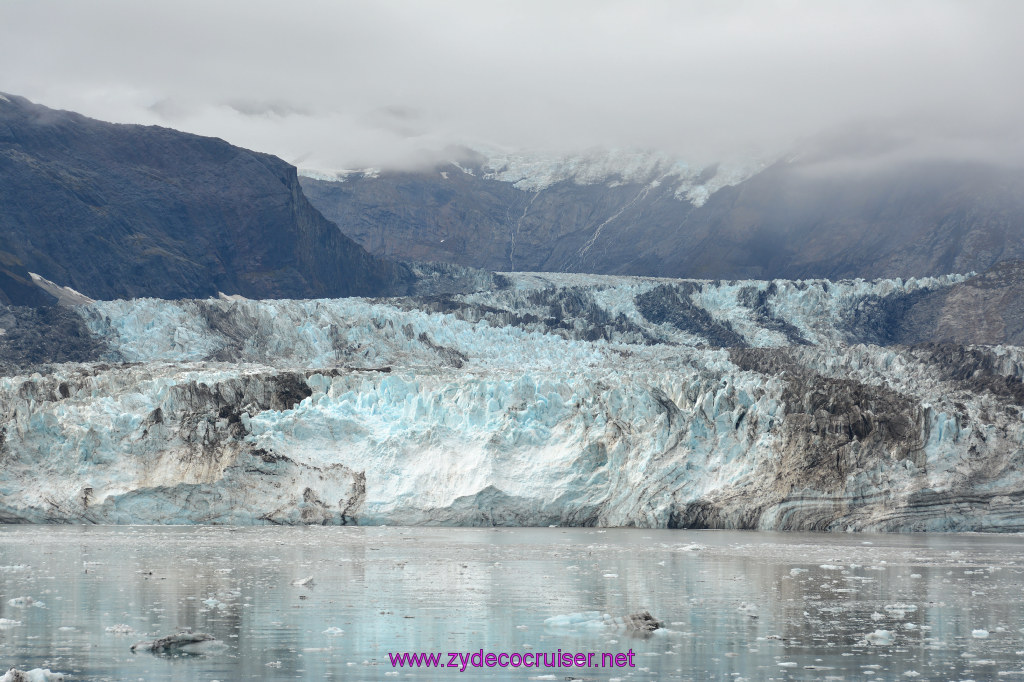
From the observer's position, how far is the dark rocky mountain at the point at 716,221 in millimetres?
138125

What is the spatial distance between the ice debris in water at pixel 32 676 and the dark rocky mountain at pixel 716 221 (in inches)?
4942

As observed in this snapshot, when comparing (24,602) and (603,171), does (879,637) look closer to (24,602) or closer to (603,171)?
(24,602)

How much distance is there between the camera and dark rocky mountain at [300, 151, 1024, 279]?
138125 mm

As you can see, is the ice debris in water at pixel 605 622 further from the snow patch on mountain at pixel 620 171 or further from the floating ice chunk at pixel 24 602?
the snow patch on mountain at pixel 620 171

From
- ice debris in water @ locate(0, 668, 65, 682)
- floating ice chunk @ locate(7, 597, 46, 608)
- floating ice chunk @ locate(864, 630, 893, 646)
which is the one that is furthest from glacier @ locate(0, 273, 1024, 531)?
ice debris in water @ locate(0, 668, 65, 682)

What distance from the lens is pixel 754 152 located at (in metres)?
173

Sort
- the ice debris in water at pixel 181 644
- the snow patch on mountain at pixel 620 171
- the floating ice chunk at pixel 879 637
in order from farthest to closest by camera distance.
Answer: the snow patch on mountain at pixel 620 171
the floating ice chunk at pixel 879 637
the ice debris in water at pixel 181 644

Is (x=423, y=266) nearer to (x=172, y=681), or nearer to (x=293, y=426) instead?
(x=293, y=426)

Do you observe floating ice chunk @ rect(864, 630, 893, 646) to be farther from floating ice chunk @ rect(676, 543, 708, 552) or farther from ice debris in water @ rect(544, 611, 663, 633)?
floating ice chunk @ rect(676, 543, 708, 552)

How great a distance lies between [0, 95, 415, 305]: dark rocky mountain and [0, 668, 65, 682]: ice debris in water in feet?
277

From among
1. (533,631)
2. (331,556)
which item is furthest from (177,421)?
(533,631)

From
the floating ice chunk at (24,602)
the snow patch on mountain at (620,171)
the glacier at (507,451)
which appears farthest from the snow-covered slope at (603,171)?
the floating ice chunk at (24,602)

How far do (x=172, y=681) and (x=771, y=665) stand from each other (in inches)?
232

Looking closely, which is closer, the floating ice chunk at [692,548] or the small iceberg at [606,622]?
the small iceberg at [606,622]
